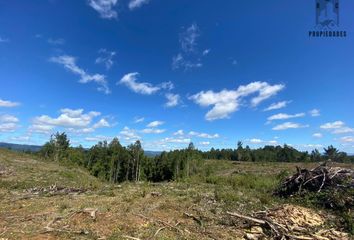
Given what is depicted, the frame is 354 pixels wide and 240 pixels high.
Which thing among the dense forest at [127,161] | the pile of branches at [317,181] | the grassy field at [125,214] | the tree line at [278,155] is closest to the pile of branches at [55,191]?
the grassy field at [125,214]

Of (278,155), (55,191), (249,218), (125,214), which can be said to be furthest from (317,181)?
(278,155)

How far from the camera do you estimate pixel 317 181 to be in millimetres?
13727

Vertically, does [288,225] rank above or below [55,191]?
above

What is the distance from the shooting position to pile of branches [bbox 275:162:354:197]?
13.1 metres

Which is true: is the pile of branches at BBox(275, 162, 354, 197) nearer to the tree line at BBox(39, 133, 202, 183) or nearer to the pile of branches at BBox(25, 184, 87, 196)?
the pile of branches at BBox(25, 184, 87, 196)

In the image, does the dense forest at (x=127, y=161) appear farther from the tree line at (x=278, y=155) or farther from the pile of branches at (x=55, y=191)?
the pile of branches at (x=55, y=191)

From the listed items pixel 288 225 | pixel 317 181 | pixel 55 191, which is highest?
pixel 317 181

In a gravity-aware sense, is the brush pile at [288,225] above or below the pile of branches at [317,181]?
below

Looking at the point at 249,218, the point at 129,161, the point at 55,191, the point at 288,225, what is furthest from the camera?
the point at 129,161

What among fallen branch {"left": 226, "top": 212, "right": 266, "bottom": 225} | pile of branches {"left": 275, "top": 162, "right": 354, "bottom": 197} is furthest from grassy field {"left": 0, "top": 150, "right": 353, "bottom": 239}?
pile of branches {"left": 275, "top": 162, "right": 354, "bottom": 197}

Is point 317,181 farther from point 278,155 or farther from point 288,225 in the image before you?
point 278,155

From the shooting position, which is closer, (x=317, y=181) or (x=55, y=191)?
(x=317, y=181)

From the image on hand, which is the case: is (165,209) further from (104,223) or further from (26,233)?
(26,233)

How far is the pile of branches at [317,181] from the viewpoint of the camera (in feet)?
43.1
